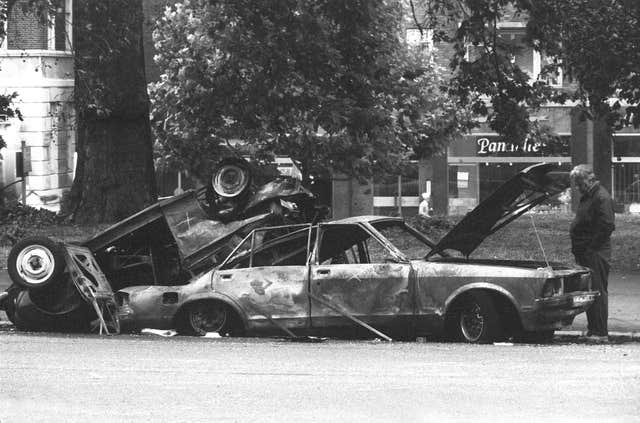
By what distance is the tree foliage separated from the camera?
67.0 feet

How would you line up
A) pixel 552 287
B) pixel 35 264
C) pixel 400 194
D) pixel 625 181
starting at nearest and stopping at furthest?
pixel 552 287, pixel 35 264, pixel 625 181, pixel 400 194

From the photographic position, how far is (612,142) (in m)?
39.8

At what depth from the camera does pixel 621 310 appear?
580 inches

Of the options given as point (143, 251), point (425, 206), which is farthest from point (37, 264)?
point (425, 206)

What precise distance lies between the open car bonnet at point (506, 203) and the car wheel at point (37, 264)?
3.61 meters

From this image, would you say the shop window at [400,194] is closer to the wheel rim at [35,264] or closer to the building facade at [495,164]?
the building facade at [495,164]

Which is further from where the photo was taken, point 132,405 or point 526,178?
point 526,178

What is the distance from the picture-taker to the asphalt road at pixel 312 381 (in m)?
7.76

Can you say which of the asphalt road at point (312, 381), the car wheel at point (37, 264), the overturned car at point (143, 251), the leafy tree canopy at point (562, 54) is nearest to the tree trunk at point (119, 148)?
the leafy tree canopy at point (562, 54)

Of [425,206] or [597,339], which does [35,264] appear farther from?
[425,206]

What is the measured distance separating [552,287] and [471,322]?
0.83m

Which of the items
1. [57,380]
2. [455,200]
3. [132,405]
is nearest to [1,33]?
[57,380]

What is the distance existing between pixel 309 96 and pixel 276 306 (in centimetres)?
1071

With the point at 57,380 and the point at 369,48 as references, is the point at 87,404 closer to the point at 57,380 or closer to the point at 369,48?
the point at 57,380
